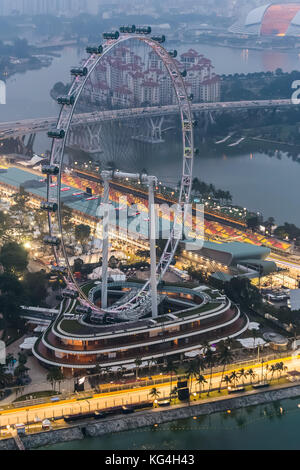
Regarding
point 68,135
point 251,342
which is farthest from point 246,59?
point 251,342

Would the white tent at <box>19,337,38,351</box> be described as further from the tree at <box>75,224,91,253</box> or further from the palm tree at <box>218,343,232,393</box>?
the tree at <box>75,224,91,253</box>

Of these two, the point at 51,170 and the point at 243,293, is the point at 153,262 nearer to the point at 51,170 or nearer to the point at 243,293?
the point at 51,170

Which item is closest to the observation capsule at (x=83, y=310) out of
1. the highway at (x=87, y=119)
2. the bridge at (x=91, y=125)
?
the bridge at (x=91, y=125)

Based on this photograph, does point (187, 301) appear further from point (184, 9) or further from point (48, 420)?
point (184, 9)

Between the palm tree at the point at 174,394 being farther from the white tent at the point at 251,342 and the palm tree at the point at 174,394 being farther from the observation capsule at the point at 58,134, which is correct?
the observation capsule at the point at 58,134

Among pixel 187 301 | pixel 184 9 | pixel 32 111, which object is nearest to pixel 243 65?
pixel 32 111

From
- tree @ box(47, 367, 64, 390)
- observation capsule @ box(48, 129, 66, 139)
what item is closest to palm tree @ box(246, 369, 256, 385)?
tree @ box(47, 367, 64, 390)
